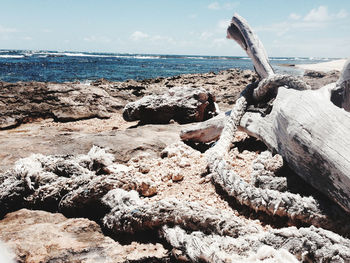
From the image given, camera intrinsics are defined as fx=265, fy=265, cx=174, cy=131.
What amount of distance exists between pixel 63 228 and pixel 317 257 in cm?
184

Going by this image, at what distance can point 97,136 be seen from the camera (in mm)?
4164

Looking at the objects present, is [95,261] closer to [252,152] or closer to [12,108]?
[252,152]

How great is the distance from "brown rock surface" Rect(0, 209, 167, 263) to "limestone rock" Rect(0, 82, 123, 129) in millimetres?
4307

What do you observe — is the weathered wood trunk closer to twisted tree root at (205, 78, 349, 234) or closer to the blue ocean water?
twisted tree root at (205, 78, 349, 234)

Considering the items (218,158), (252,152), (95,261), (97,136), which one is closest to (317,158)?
(218,158)

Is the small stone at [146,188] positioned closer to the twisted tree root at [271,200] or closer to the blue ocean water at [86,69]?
the twisted tree root at [271,200]

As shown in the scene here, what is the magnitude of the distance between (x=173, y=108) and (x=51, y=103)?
10.5ft

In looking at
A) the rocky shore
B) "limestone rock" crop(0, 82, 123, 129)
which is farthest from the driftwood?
"limestone rock" crop(0, 82, 123, 129)

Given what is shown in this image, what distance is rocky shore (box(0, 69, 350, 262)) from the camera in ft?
5.39

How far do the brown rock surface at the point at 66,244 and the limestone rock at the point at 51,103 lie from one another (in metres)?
4.31

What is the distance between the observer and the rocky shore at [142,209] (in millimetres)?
1644

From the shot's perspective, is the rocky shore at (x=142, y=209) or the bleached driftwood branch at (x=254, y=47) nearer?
the rocky shore at (x=142, y=209)

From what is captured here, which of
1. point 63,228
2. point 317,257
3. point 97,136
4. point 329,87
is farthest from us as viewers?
point 97,136

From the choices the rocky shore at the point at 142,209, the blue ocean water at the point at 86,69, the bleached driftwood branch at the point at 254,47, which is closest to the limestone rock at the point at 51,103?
the rocky shore at the point at 142,209
